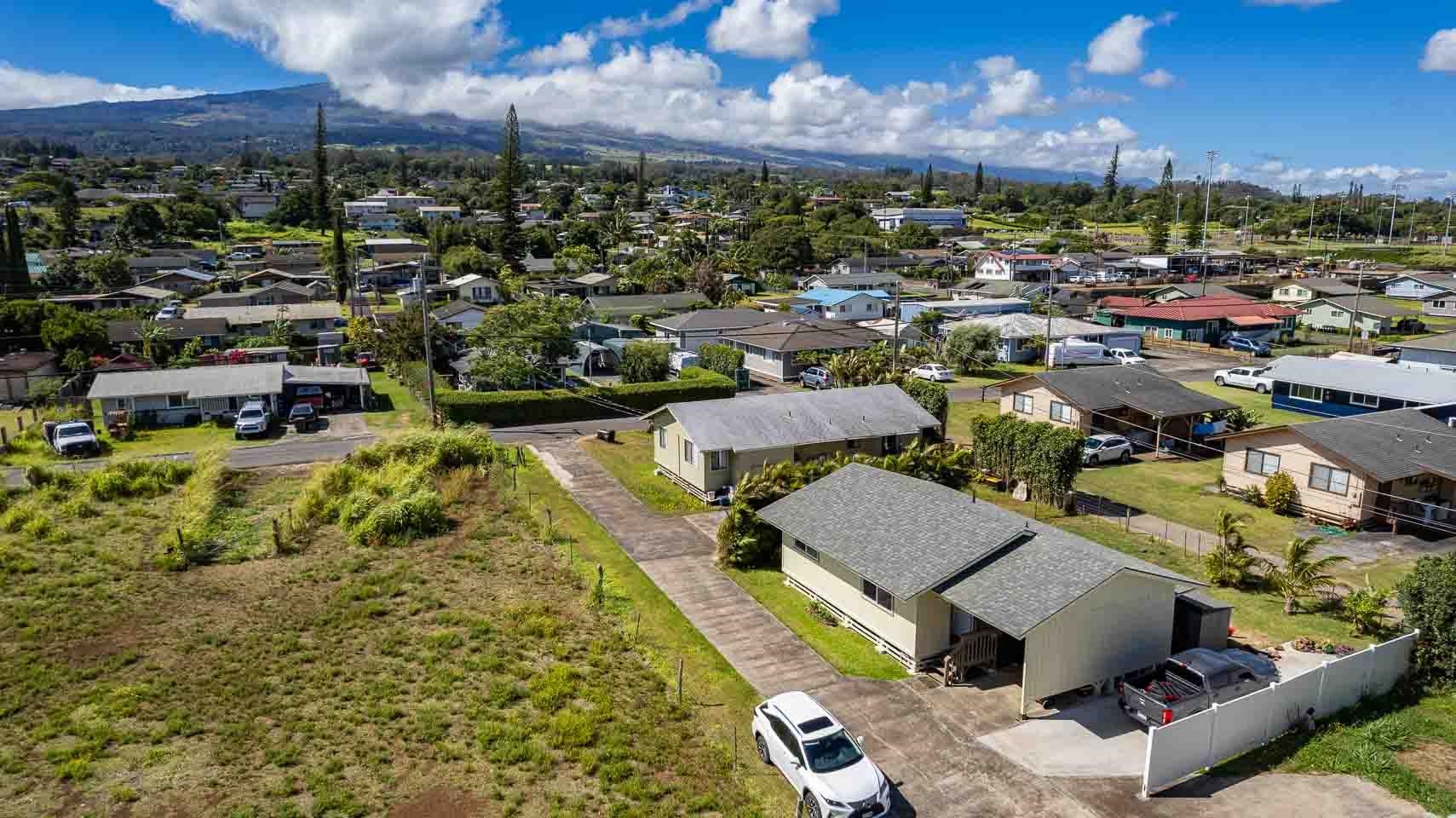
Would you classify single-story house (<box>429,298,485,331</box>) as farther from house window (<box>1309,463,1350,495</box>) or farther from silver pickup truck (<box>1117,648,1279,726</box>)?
silver pickup truck (<box>1117,648,1279,726</box>)

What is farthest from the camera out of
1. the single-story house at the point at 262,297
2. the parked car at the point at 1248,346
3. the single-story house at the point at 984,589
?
the single-story house at the point at 262,297

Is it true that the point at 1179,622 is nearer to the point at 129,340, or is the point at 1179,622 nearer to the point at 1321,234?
the point at 129,340

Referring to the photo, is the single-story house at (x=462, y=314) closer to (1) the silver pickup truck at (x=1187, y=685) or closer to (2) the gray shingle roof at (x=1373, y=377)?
(2) the gray shingle roof at (x=1373, y=377)

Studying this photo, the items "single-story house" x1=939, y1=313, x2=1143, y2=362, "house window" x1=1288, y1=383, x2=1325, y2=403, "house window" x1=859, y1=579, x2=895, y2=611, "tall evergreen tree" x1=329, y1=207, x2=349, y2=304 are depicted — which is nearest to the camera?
"house window" x1=859, y1=579, x2=895, y2=611

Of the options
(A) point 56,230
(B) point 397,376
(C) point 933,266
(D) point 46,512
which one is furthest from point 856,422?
(A) point 56,230

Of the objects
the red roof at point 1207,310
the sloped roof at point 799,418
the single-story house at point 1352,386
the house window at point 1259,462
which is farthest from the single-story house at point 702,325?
the house window at point 1259,462

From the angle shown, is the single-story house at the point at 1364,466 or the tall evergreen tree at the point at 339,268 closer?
the single-story house at the point at 1364,466

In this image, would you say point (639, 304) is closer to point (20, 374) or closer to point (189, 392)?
point (189, 392)

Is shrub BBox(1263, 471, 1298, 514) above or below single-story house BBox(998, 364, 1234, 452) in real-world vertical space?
below

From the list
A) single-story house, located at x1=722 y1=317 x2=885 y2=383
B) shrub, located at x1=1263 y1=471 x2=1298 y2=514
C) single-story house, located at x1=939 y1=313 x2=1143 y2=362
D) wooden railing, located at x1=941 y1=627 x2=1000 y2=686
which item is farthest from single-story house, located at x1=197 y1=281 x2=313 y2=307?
shrub, located at x1=1263 y1=471 x2=1298 y2=514
